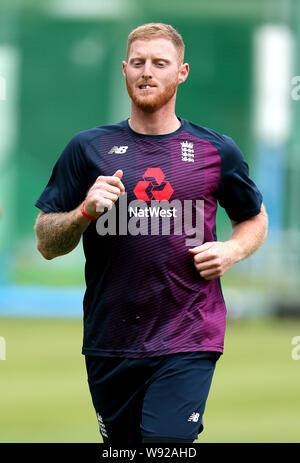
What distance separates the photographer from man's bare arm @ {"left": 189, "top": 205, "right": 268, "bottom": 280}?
5.45 m

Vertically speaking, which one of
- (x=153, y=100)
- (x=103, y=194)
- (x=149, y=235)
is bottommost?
(x=149, y=235)

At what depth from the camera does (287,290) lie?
80.2 feet

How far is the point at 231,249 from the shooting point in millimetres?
5645

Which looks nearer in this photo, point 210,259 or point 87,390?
point 210,259

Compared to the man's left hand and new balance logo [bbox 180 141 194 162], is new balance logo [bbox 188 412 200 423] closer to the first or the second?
the man's left hand

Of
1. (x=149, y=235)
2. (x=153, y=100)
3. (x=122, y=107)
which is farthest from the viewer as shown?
(x=122, y=107)

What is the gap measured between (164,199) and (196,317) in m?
0.66

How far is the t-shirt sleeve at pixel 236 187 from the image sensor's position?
5746 millimetres

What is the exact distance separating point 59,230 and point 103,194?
0.52 meters

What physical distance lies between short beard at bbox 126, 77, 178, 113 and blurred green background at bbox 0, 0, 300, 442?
16.5 metres

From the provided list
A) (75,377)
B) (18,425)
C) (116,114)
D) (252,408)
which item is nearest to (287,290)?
(116,114)

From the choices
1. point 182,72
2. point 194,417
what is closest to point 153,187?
point 182,72

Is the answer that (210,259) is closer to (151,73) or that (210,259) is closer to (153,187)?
(153,187)

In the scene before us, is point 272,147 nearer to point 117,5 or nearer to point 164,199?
point 117,5
